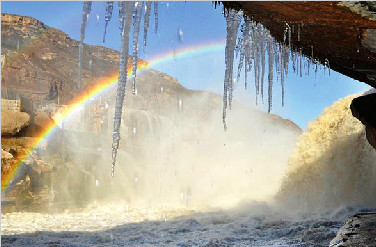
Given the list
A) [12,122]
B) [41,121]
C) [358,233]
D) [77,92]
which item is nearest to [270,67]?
[358,233]

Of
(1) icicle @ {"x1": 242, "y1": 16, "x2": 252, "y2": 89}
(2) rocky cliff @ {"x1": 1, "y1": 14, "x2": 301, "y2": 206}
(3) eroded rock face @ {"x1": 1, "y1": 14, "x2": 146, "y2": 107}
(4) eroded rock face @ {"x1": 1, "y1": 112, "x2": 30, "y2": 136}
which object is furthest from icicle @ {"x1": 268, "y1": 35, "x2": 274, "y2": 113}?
(3) eroded rock face @ {"x1": 1, "y1": 14, "x2": 146, "y2": 107}

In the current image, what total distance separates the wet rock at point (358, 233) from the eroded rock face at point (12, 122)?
1750 cm

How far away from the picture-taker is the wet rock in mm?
5387

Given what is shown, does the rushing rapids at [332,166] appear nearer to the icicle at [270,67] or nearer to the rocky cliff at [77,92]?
the icicle at [270,67]

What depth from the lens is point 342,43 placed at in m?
5.83

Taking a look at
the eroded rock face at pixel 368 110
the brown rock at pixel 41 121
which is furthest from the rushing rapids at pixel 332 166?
the brown rock at pixel 41 121

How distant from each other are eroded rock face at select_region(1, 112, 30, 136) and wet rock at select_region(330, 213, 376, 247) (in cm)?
1750

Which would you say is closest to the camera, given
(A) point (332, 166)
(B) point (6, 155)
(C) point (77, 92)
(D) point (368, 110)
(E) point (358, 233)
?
(E) point (358, 233)

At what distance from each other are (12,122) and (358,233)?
18449mm

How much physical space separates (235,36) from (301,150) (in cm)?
1213

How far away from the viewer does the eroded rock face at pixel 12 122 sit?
19.8 metres

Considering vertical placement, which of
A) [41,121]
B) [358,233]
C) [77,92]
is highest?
[77,92]

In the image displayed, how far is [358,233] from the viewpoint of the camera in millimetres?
5863

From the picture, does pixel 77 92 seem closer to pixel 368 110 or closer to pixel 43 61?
pixel 43 61
